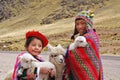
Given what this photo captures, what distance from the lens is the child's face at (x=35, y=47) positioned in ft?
16.7

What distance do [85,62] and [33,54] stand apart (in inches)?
31.3

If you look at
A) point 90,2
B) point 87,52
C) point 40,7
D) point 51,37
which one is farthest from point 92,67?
point 40,7

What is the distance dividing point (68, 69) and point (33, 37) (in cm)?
72

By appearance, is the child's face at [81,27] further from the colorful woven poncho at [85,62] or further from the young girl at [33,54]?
the young girl at [33,54]

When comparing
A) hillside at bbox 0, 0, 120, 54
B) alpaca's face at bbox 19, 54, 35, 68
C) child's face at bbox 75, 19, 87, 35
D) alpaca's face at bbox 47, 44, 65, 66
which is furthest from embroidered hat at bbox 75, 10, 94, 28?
hillside at bbox 0, 0, 120, 54

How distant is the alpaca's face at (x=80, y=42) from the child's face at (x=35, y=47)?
536mm

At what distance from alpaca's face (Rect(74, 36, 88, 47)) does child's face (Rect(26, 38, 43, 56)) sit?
0.54 metres

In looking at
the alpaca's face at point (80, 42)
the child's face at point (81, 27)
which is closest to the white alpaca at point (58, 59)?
the alpaca's face at point (80, 42)

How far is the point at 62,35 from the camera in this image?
178 feet

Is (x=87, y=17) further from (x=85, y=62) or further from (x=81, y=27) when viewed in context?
(x=85, y=62)

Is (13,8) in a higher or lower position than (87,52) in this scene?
higher

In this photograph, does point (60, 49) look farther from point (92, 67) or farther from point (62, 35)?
point (62, 35)

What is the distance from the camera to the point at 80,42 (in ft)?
17.2

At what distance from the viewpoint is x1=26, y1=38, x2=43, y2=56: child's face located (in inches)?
200
